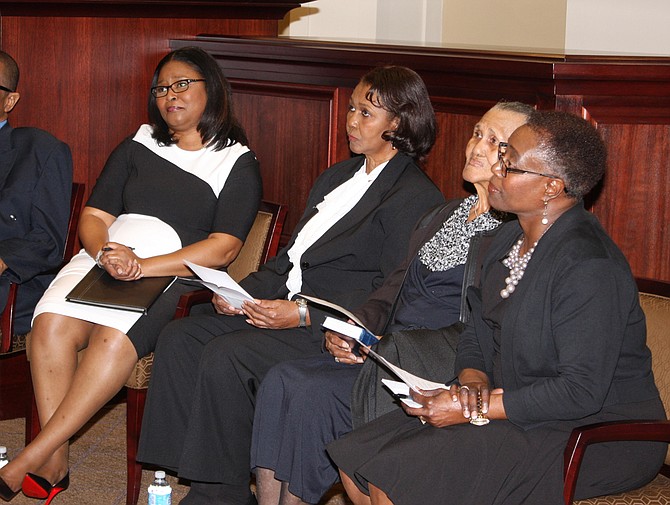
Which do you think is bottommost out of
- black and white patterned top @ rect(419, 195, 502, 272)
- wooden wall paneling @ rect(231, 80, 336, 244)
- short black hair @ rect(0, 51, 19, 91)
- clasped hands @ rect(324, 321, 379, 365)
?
clasped hands @ rect(324, 321, 379, 365)

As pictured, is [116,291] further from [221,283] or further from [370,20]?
[370,20]

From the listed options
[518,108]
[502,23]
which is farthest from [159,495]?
[502,23]

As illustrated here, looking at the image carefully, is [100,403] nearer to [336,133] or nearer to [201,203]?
[201,203]

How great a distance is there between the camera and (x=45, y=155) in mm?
4199

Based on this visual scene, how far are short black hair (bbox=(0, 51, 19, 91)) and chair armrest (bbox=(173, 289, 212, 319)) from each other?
121cm

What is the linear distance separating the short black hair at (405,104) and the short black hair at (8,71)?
4.98ft

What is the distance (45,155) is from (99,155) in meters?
0.63

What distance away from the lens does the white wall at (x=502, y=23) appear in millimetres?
6438

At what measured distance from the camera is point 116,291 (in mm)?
3703

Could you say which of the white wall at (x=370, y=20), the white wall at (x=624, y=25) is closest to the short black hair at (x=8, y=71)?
the white wall at (x=370, y=20)

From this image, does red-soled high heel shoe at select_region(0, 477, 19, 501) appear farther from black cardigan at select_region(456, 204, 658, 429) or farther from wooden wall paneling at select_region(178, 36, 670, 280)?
wooden wall paneling at select_region(178, 36, 670, 280)

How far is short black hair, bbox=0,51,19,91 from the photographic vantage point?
418cm

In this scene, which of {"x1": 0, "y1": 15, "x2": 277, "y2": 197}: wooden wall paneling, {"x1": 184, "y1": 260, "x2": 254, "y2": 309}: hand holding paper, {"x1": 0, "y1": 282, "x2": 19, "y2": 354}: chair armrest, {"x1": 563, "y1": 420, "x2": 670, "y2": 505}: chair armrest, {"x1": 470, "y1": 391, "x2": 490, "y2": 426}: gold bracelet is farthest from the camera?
{"x1": 0, "y1": 15, "x2": 277, "y2": 197}: wooden wall paneling

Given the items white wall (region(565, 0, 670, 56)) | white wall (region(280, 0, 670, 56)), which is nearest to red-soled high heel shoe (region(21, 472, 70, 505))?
white wall (region(280, 0, 670, 56))
